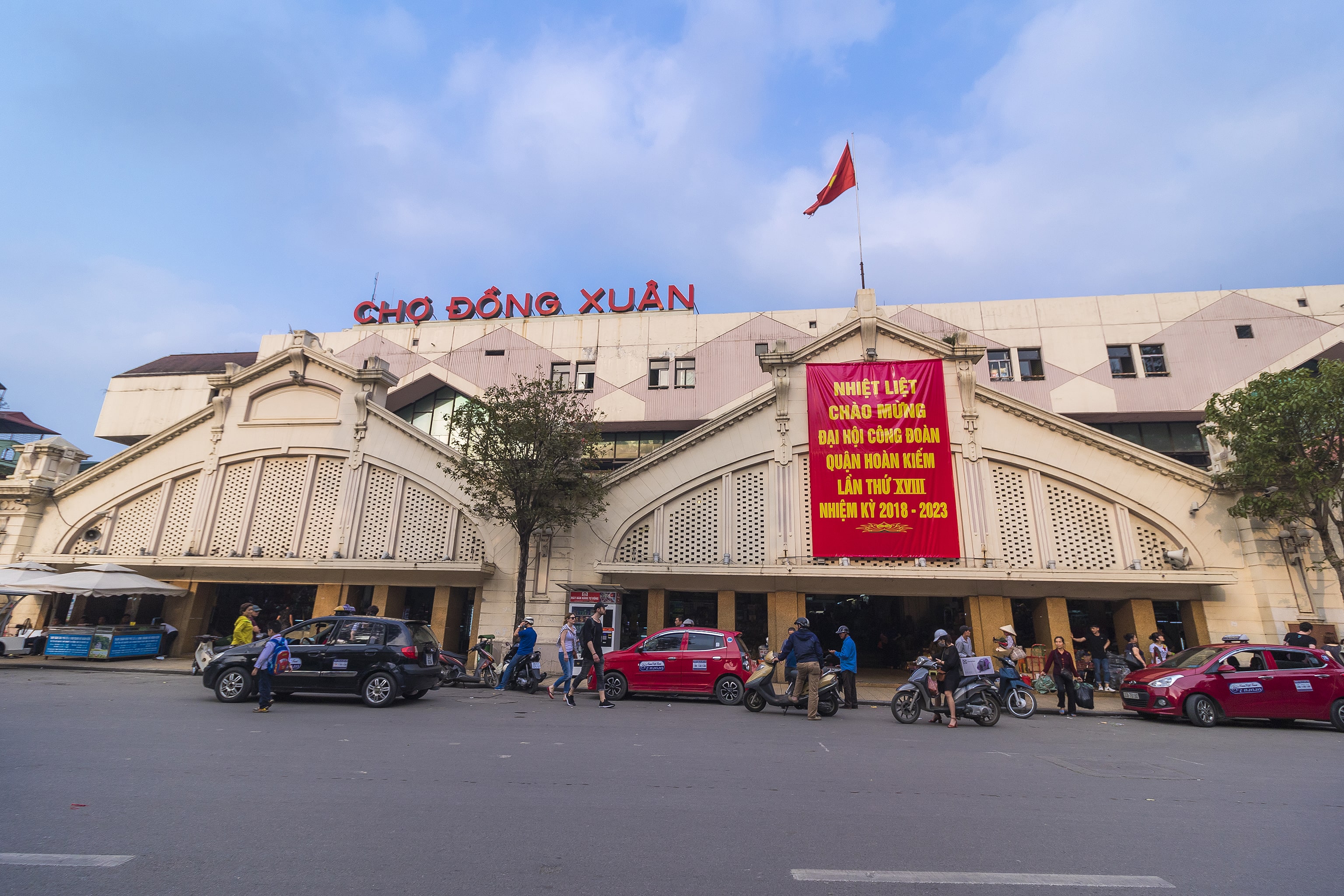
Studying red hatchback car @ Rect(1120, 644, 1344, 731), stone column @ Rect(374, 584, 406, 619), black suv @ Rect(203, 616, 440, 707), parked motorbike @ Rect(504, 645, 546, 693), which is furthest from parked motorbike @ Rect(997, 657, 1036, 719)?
stone column @ Rect(374, 584, 406, 619)

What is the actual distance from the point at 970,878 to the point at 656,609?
54.6 feet

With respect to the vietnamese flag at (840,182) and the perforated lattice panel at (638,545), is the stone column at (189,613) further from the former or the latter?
the vietnamese flag at (840,182)

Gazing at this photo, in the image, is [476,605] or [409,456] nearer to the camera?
[476,605]

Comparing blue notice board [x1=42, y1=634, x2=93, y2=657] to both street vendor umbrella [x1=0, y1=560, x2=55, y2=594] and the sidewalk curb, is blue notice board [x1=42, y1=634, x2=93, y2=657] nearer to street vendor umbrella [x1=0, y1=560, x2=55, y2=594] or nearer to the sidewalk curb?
the sidewalk curb

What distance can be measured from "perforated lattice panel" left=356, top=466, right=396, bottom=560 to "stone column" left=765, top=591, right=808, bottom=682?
13.0 metres

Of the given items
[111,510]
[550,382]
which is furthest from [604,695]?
[111,510]

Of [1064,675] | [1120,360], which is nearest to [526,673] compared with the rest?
[1064,675]

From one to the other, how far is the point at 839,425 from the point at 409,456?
14.7m

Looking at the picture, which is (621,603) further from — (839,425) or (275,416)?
(275,416)

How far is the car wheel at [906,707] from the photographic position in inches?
484

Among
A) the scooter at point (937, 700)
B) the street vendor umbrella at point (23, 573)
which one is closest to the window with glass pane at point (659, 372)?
the scooter at point (937, 700)

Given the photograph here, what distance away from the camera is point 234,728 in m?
9.44

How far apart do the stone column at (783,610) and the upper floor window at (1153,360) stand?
70.3ft

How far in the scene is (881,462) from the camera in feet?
68.7
